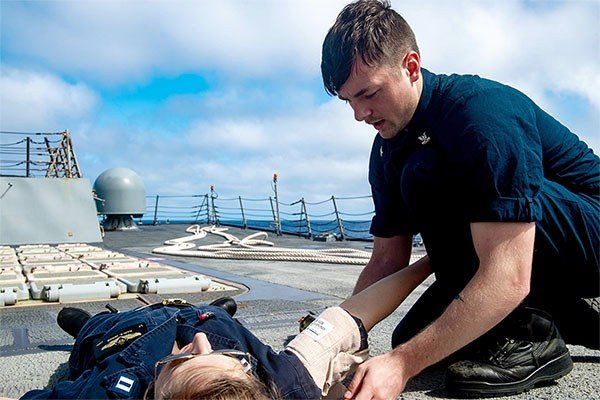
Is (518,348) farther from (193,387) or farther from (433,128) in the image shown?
(193,387)

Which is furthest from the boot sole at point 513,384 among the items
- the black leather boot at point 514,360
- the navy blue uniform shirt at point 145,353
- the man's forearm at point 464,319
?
the navy blue uniform shirt at point 145,353

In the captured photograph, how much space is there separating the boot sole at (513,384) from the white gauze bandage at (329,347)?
24 centimetres

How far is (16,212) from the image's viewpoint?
797 cm

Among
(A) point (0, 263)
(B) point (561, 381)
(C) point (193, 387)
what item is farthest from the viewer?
(A) point (0, 263)

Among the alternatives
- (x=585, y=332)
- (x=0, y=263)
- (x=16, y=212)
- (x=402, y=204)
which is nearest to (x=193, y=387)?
(x=402, y=204)

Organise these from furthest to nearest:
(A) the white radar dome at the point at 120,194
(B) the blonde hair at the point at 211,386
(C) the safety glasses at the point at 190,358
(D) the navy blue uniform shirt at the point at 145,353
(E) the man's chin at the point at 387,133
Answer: (A) the white radar dome at the point at 120,194 < (E) the man's chin at the point at 387,133 < (D) the navy blue uniform shirt at the point at 145,353 < (C) the safety glasses at the point at 190,358 < (B) the blonde hair at the point at 211,386

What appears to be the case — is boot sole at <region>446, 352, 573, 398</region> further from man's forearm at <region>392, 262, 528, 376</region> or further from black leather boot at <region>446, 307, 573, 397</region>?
man's forearm at <region>392, 262, 528, 376</region>

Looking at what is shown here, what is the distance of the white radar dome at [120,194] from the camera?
11219mm

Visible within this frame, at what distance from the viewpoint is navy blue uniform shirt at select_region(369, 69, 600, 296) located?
1270mm

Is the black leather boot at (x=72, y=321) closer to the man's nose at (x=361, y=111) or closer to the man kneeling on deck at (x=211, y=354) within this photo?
the man kneeling on deck at (x=211, y=354)

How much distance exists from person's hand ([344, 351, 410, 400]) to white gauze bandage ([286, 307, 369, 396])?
0.13 meters

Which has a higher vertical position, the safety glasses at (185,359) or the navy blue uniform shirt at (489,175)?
the navy blue uniform shirt at (489,175)

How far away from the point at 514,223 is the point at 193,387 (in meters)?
0.76

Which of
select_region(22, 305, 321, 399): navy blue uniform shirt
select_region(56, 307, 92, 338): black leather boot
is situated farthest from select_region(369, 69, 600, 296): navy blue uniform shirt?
select_region(56, 307, 92, 338): black leather boot
